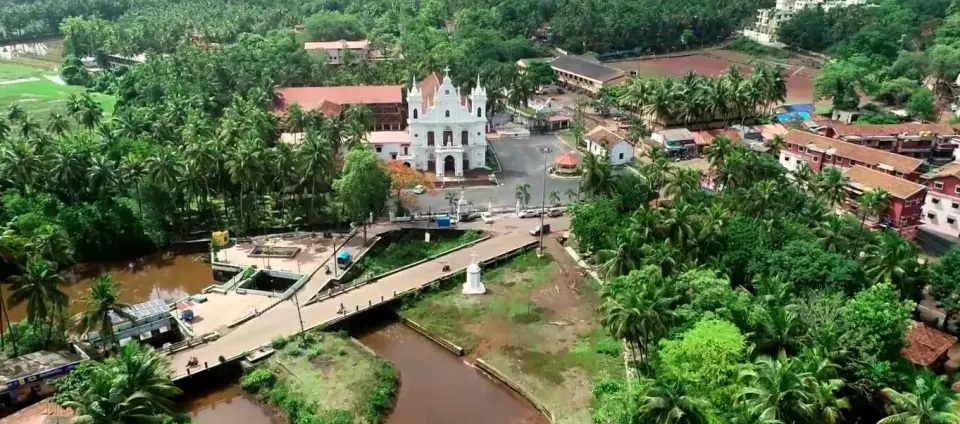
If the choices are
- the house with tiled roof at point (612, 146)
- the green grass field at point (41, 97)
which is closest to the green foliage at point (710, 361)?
the house with tiled roof at point (612, 146)

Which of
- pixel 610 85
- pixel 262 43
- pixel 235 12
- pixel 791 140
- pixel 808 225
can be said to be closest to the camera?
pixel 808 225

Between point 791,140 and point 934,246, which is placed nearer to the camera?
point 934,246

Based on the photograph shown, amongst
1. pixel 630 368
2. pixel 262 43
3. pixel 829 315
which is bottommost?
pixel 630 368

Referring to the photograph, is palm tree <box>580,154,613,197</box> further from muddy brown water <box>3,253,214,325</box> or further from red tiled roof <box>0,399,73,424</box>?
red tiled roof <box>0,399,73,424</box>

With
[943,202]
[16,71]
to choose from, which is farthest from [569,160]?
[16,71]

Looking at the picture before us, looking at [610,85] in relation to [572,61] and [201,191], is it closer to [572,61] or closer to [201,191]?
[572,61]

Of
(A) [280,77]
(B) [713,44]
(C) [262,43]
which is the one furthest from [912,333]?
(B) [713,44]

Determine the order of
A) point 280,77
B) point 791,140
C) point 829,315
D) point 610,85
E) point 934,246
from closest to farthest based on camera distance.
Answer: point 829,315 < point 934,246 < point 791,140 < point 280,77 < point 610,85
